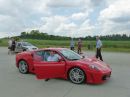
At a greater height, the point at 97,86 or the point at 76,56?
the point at 76,56

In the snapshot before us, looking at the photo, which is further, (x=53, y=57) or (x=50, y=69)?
(x=53, y=57)

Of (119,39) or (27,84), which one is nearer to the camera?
(27,84)

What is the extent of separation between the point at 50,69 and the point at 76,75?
986 millimetres

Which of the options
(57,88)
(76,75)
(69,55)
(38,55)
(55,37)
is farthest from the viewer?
(55,37)

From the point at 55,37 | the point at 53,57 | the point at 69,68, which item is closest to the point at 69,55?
the point at 53,57

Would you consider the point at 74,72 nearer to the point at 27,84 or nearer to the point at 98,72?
the point at 98,72

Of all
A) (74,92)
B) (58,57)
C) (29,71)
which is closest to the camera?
(74,92)

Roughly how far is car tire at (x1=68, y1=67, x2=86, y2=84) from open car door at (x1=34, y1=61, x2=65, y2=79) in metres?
0.35

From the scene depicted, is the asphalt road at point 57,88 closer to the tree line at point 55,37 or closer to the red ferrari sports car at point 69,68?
the red ferrari sports car at point 69,68

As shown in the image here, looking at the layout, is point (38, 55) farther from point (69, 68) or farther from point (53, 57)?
point (69, 68)

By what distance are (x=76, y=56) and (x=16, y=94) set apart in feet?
11.4

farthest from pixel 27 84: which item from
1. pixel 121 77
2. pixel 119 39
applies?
pixel 119 39

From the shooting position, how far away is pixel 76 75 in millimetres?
9102

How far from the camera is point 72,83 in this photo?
9.12 metres
